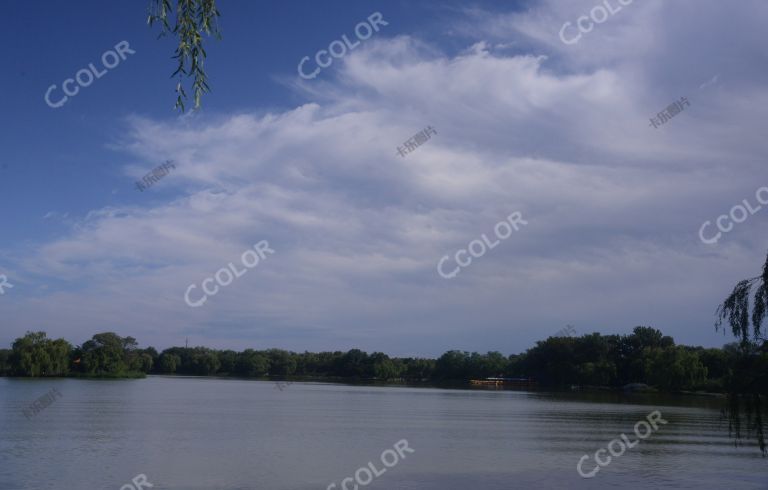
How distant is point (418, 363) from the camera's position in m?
168

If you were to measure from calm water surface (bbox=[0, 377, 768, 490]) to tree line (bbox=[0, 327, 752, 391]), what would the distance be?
41.0 metres

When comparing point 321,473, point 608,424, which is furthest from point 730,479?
point 608,424

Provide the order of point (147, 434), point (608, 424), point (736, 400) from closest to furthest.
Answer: point (736, 400)
point (147, 434)
point (608, 424)

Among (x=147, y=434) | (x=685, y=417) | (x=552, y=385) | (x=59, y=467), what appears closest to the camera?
(x=59, y=467)

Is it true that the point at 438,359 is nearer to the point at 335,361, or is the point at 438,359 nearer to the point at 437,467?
the point at 335,361

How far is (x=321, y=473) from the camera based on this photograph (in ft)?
74.7

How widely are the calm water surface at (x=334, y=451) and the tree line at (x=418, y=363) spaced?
134 feet

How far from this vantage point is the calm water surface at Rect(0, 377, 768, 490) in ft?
70.7

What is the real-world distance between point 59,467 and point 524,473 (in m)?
14.9

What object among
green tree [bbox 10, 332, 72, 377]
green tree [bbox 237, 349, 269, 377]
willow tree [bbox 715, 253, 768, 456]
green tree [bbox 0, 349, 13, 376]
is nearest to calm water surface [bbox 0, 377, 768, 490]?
willow tree [bbox 715, 253, 768, 456]

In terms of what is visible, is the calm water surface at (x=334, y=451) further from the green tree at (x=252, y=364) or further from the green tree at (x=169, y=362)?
the green tree at (x=252, y=364)

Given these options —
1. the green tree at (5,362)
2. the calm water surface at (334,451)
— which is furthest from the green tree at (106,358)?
the calm water surface at (334,451)

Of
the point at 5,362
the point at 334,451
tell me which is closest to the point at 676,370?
the point at 334,451

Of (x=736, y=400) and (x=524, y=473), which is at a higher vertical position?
(x=736, y=400)
